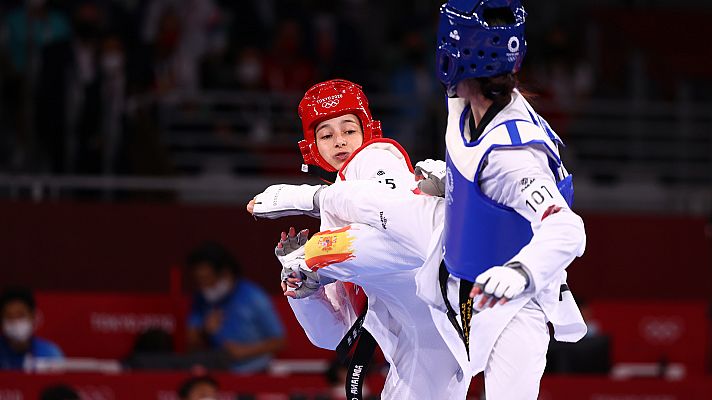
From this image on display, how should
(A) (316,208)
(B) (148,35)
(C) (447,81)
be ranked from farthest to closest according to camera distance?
(B) (148,35), (A) (316,208), (C) (447,81)

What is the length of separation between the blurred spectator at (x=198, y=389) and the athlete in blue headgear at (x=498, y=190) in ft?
12.8

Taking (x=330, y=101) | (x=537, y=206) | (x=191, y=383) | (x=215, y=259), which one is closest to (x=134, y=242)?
(x=215, y=259)

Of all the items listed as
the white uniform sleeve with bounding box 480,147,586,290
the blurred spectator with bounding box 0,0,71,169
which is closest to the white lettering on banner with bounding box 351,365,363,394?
the white uniform sleeve with bounding box 480,147,586,290

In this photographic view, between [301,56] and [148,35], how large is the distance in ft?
5.68

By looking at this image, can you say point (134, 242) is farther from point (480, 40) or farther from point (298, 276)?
point (480, 40)

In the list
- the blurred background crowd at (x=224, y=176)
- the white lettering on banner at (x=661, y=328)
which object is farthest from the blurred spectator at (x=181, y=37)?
the white lettering on banner at (x=661, y=328)

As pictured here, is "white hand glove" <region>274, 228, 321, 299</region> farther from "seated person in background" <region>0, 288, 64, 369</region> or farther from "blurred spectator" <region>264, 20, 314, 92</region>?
"blurred spectator" <region>264, 20, 314, 92</region>

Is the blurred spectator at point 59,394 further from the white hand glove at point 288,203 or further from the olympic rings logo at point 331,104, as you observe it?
the olympic rings logo at point 331,104

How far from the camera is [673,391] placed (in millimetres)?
10227

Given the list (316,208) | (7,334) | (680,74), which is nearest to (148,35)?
(7,334)

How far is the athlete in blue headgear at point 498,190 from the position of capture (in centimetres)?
496

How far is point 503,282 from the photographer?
181 inches

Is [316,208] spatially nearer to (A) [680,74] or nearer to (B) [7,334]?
(B) [7,334]

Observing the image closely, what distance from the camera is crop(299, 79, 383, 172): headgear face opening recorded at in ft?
21.3
